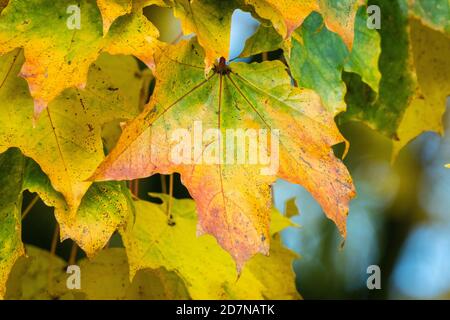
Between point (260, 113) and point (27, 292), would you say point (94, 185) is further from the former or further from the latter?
point (27, 292)

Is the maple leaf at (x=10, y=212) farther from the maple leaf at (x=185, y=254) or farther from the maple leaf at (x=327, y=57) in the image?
the maple leaf at (x=327, y=57)

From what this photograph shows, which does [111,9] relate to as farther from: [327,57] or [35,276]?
[35,276]

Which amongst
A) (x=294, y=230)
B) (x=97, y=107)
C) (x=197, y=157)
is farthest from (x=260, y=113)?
(x=294, y=230)

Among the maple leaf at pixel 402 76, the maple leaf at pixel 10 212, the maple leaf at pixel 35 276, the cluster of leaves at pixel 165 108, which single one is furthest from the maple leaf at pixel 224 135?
the maple leaf at pixel 35 276

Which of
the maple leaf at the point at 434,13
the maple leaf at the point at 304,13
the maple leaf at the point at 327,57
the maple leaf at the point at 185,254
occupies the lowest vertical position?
the maple leaf at the point at 185,254

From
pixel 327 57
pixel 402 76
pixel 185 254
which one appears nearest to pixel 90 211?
pixel 185 254
